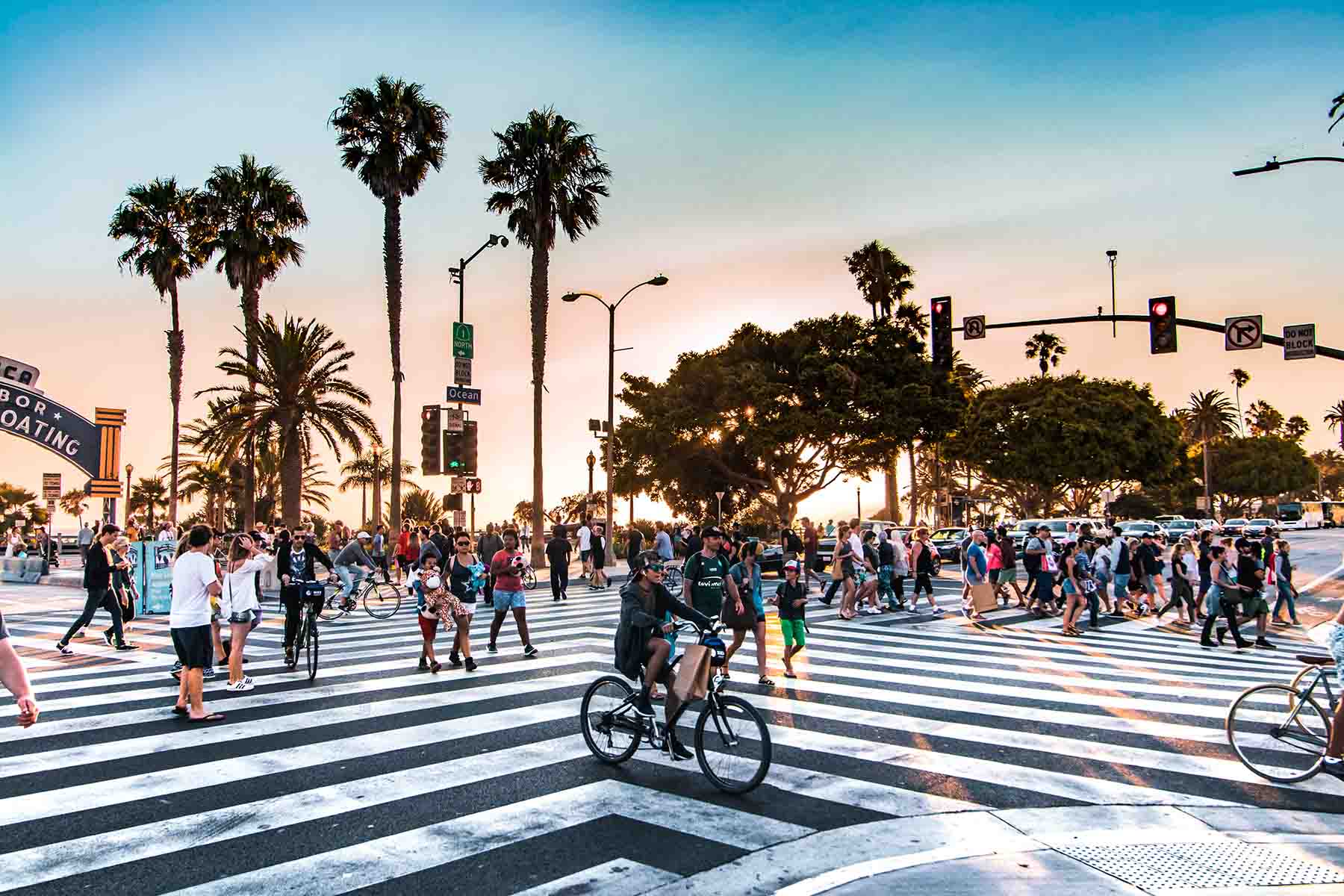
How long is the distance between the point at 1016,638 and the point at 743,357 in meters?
32.4

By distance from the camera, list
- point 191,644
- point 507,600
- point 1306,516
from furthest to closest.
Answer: point 1306,516
point 507,600
point 191,644

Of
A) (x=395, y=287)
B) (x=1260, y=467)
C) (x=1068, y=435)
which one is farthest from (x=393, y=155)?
(x=1260, y=467)

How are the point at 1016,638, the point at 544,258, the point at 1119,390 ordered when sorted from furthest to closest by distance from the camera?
the point at 1119,390 → the point at 544,258 → the point at 1016,638

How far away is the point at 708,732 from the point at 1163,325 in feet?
51.8

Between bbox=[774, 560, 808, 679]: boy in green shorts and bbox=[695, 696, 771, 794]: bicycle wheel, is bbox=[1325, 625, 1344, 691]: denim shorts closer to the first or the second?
bbox=[695, 696, 771, 794]: bicycle wheel

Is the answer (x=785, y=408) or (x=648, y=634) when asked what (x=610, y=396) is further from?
(x=648, y=634)

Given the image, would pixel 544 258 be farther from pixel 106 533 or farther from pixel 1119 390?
pixel 1119 390

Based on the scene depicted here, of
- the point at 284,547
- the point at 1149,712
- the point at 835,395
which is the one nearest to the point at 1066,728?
the point at 1149,712

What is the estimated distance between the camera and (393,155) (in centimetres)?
3453

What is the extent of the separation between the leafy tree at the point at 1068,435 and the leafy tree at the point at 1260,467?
43.3 meters

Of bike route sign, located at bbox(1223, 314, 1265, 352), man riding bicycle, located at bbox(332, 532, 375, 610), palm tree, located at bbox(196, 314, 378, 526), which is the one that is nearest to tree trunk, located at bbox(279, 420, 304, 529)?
palm tree, located at bbox(196, 314, 378, 526)

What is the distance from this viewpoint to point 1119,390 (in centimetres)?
6450

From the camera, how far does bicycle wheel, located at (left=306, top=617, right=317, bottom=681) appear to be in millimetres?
11461

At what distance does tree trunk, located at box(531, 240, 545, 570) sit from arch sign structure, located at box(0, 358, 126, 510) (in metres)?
13.8
